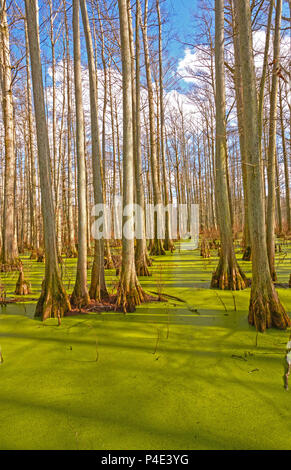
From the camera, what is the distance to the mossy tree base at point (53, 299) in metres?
3.89

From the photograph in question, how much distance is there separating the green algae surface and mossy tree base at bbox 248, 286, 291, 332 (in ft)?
0.35

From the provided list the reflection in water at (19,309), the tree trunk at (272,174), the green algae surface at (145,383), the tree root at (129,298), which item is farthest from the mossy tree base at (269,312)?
the reflection in water at (19,309)

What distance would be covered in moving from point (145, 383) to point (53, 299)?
88.7 inches

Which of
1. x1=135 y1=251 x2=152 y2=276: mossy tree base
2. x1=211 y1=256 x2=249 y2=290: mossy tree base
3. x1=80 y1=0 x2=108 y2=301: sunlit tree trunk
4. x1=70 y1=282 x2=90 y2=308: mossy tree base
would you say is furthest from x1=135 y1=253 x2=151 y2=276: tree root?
x1=70 y1=282 x2=90 y2=308: mossy tree base

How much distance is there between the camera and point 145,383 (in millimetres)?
2127

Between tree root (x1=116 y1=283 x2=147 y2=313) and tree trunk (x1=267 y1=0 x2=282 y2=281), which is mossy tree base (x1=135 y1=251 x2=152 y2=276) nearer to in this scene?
tree root (x1=116 y1=283 x2=147 y2=313)

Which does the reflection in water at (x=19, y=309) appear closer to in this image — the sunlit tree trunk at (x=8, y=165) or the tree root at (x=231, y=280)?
the tree root at (x=231, y=280)

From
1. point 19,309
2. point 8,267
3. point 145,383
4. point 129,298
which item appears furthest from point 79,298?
point 8,267

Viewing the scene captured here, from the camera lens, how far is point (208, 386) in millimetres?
2035

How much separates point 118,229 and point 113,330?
19.0 meters

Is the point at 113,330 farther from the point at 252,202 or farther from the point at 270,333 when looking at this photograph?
the point at 252,202

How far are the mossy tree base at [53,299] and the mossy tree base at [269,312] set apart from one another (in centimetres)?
260

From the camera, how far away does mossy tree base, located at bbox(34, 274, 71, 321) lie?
3.89 metres
